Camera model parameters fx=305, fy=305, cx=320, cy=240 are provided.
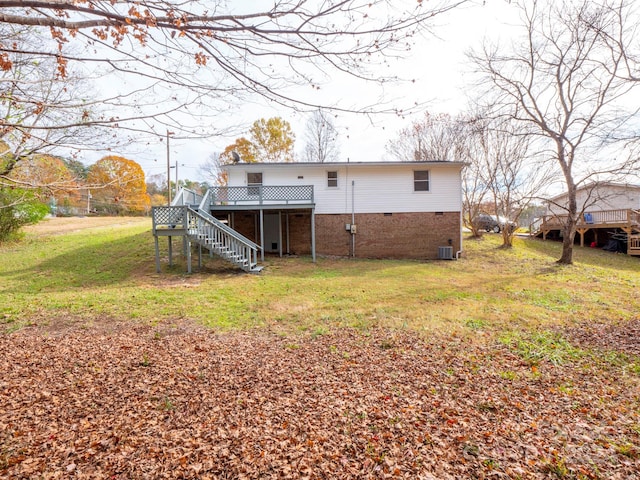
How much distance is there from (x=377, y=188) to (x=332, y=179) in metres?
2.36

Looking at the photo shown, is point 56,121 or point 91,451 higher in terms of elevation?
point 56,121

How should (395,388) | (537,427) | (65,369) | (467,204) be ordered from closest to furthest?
1. (537,427)
2. (395,388)
3. (65,369)
4. (467,204)

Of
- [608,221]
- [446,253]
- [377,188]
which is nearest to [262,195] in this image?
[377,188]

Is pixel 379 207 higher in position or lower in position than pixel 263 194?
lower

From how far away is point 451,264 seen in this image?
14.3 meters

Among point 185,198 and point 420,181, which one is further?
point 420,181

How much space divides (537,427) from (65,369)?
18.6ft

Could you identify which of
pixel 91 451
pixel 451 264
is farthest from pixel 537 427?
pixel 451 264

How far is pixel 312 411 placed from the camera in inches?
128

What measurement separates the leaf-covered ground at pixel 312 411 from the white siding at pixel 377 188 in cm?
1115

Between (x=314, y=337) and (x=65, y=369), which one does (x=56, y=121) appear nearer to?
(x=65, y=369)

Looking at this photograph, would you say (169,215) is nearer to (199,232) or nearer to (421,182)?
(199,232)

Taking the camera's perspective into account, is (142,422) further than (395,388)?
No

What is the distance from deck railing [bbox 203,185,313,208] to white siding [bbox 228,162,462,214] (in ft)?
3.79
